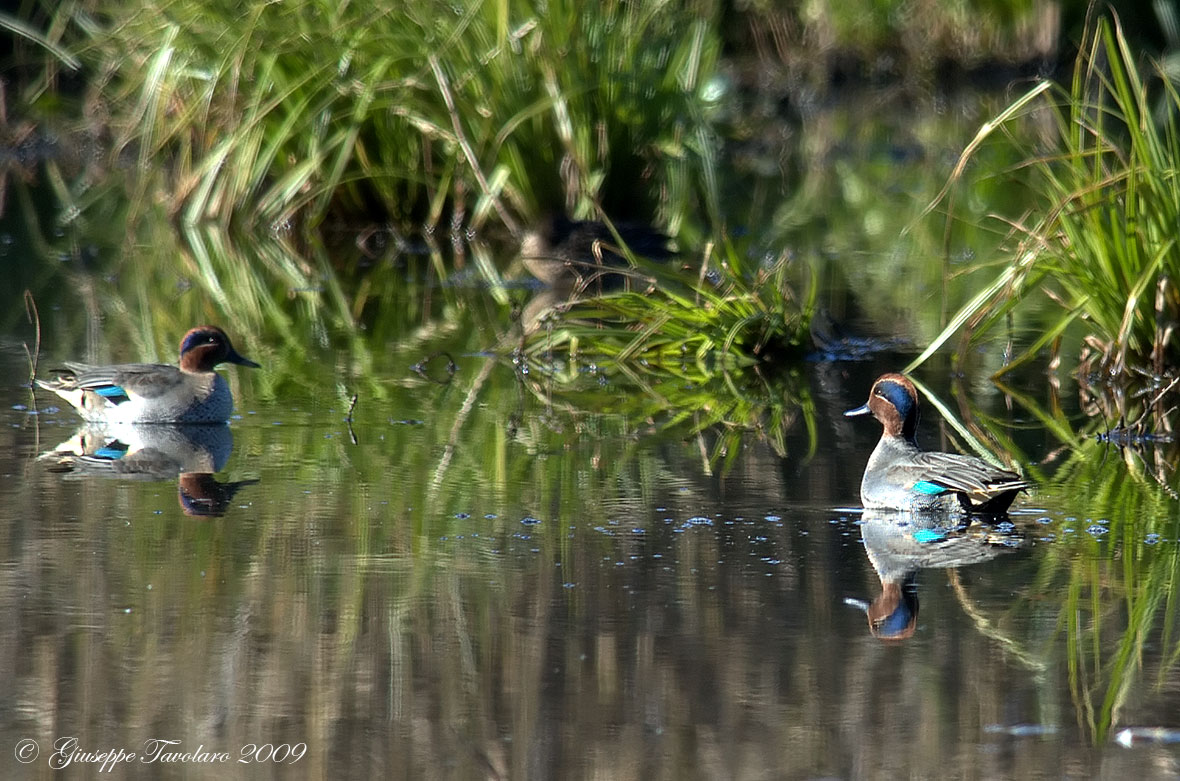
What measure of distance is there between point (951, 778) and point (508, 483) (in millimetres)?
3107

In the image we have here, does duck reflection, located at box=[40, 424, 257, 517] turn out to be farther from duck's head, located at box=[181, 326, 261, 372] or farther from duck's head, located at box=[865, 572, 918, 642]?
duck's head, located at box=[865, 572, 918, 642]

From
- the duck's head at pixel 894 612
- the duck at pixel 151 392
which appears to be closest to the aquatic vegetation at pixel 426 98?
the duck at pixel 151 392

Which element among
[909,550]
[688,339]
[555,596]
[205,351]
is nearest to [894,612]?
[909,550]

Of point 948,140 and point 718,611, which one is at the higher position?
point 948,140

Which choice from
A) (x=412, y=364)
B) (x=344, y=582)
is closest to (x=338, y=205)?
(x=412, y=364)

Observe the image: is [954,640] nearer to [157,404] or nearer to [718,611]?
[718,611]

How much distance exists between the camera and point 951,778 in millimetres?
4059

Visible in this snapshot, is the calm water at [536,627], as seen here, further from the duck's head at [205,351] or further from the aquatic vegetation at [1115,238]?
the aquatic vegetation at [1115,238]

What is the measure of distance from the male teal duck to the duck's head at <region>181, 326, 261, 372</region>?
9.97ft

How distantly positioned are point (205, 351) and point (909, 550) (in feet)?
12.0

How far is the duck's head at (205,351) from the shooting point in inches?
323

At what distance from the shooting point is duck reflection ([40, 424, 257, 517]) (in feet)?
22.0

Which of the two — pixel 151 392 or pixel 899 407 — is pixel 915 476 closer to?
pixel 899 407

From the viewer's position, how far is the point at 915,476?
20.8 feet
